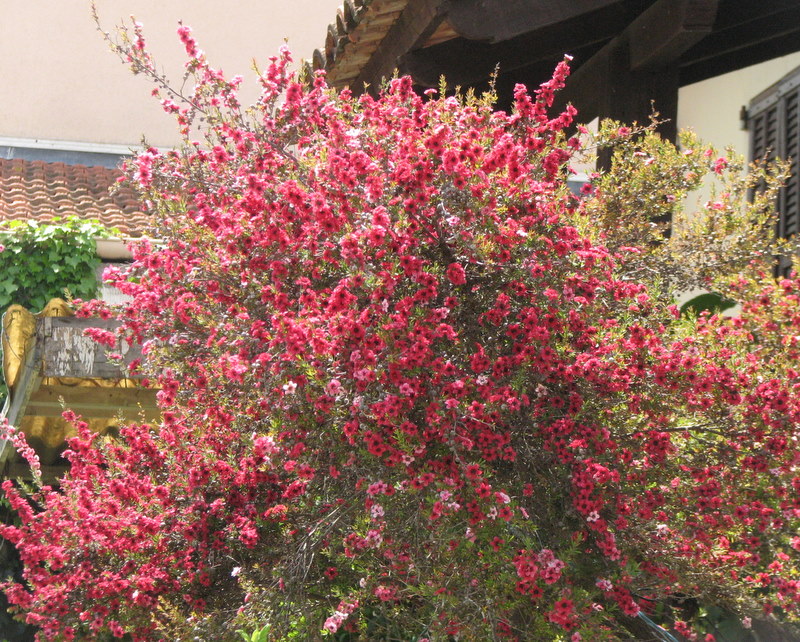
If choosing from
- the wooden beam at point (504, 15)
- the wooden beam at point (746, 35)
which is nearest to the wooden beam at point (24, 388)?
the wooden beam at point (504, 15)

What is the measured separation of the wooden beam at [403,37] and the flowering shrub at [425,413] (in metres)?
0.95

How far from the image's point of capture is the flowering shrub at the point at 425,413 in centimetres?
276

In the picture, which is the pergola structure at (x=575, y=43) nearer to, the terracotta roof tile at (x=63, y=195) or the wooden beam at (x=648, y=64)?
the wooden beam at (x=648, y=64)

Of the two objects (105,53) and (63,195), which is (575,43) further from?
(105,53)

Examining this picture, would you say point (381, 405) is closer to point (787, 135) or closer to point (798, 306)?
point (798, 306)

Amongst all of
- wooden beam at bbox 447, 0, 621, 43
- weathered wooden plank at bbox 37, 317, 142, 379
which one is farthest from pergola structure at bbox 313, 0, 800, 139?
weathered wooden plank at bbox 37, 317, 142, 379

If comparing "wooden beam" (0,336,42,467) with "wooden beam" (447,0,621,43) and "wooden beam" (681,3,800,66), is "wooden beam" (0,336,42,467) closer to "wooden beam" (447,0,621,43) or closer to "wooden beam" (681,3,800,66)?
"wooden beam" (447,0,621,43)

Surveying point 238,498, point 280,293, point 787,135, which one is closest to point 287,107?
point 280,293

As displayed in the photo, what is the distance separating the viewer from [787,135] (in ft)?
25.1

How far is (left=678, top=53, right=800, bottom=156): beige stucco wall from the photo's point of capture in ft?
26.6

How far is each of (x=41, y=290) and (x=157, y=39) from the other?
6.29m

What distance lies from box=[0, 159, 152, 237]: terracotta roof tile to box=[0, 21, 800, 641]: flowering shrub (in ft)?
23.7

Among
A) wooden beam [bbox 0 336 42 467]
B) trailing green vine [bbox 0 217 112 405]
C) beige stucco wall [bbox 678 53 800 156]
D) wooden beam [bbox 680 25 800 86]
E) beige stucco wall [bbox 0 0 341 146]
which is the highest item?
beige stucco wall [bbox 0 0 341 146]

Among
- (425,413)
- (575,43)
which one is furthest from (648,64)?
(425,413)
